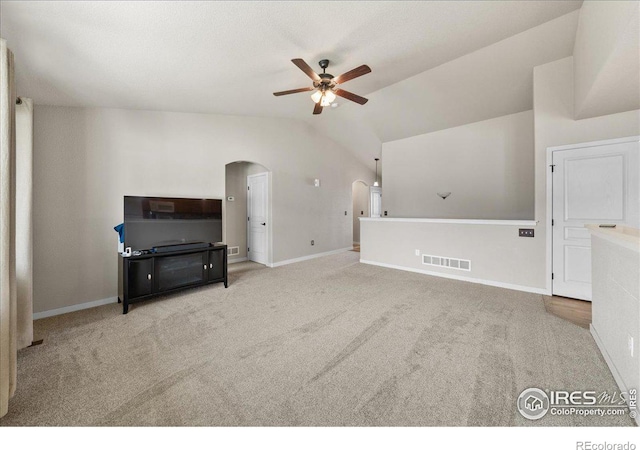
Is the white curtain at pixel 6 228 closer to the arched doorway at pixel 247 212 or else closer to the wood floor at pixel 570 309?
the arched doorway at pixel 247 212

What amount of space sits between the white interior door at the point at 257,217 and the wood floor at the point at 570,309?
→ 15.1ft

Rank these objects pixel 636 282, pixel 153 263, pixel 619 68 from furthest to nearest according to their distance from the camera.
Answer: pixel 153 263 < pixel 619 68 < pixel 636 282

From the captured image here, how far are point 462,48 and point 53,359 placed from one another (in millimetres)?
5311

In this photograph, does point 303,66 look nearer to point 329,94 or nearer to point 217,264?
point 329,94

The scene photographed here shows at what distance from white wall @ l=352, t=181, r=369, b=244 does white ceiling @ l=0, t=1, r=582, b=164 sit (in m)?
4.82

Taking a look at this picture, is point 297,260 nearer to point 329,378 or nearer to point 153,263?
point 153,263

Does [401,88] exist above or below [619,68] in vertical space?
above

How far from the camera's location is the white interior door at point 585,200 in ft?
9.99

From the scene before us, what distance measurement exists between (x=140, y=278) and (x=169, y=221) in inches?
31.6

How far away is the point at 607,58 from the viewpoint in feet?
6.53

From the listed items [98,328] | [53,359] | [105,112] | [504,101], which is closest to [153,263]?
[98,328]

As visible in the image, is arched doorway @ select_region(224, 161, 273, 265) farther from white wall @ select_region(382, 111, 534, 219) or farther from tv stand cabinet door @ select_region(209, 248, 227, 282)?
white wall @ select_region(382, 111, 534, 219)

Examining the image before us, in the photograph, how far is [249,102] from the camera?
4.18 metres

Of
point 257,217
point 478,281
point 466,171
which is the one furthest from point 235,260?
point 466,171
